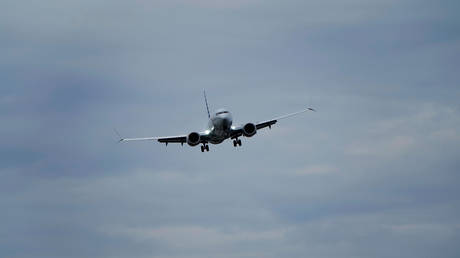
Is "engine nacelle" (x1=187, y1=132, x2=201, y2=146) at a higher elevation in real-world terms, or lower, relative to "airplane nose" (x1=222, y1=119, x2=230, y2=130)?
higher

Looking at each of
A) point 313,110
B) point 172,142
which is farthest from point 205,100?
point 313,110

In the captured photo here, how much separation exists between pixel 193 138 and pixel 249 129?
710 centimetres

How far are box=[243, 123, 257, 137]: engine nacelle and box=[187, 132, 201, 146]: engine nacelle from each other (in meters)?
5.88

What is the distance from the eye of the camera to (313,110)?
107 meters

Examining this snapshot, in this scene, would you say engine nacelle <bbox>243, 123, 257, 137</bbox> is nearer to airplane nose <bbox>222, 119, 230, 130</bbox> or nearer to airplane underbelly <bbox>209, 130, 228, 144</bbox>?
airplane underbelly <bbox>209, 130, 228, 144</bbox>

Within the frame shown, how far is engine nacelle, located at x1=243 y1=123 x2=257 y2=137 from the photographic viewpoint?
109 meters

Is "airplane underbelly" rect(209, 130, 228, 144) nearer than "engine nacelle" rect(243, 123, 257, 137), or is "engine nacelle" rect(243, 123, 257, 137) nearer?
"airplane underbelly" rect(209, 130, 228, 144)

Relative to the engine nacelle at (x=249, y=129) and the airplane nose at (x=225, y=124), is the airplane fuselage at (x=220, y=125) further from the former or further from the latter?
the engine nacelle at (x=249, y=129)

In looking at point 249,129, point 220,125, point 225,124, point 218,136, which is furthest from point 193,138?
point 249,129

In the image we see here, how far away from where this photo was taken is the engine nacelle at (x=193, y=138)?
4345 inches

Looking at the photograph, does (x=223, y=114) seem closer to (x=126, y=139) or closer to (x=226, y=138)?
(x=226, y=138)

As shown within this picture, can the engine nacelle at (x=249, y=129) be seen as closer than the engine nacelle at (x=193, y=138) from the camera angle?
Yes

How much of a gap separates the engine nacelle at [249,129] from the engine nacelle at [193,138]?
5.88 meters

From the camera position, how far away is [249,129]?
10912cm
